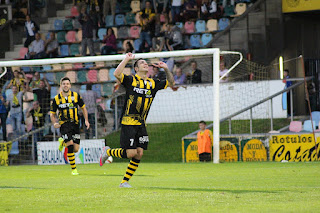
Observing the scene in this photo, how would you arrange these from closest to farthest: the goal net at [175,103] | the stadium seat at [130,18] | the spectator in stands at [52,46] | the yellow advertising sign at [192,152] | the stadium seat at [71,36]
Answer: the yellow advertising sign at [192,152]
the goal net at [175,103]
the spectator in stands at [52,46]
the stadium seat at [130,18]
the stadium seat at [71,36]

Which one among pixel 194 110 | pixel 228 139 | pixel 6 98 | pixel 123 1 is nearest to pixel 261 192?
pixel 228 139

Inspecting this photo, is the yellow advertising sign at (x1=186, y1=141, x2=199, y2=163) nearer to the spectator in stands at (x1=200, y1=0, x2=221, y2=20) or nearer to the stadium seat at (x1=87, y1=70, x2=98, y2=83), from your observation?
the stadium seat at (x1=87, y1=70, x2=98, y2=83)

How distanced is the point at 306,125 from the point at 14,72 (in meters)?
11.7

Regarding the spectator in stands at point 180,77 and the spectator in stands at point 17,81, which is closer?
the spectator in stands at point 180,77

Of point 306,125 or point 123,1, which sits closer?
point 306,125

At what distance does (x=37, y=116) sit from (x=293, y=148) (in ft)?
33.2

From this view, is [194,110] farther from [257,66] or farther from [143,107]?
[143,107]

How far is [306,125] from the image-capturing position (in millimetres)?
19969

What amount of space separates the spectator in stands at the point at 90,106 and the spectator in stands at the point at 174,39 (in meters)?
3.63

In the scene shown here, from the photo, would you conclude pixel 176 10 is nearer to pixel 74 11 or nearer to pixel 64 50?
pixel 64 50

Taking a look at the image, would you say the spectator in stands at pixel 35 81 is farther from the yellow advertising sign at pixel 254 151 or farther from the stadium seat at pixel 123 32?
the yellow advertising sign at pixel 254 151

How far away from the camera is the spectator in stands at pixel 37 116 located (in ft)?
78.6

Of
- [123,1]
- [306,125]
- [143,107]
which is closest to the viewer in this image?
[143,107]

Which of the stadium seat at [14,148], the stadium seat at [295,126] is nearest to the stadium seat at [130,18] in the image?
the stadium seat at [14,148]
